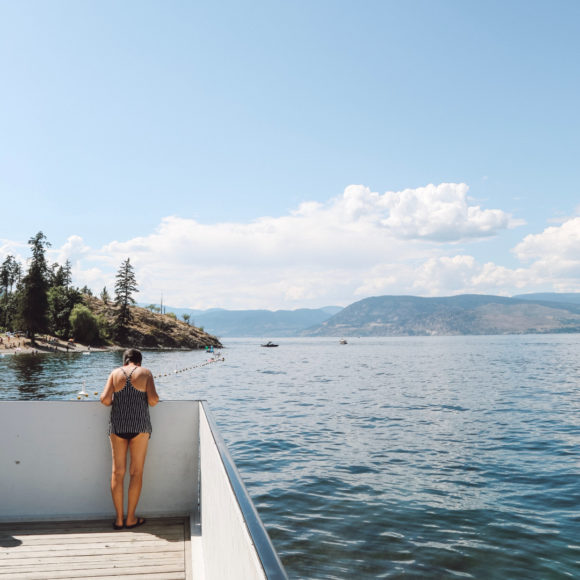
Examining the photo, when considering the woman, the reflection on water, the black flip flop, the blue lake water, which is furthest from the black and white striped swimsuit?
the reflection on water

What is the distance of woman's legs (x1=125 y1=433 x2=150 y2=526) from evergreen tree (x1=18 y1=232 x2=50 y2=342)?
8956 cm

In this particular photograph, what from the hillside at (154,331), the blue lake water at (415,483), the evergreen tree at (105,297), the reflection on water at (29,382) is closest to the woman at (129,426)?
the blue lake water at (415,483)

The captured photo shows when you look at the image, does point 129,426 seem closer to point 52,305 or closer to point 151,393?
point 151,393

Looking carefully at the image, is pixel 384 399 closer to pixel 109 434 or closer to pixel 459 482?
pixel 459 482

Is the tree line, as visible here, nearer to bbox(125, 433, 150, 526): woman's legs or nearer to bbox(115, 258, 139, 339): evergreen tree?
bbox(115, 258, 139, 339): evergreen tree

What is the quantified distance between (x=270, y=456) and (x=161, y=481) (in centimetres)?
1002

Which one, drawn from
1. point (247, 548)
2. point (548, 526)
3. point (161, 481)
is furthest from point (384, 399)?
point (247, 548)

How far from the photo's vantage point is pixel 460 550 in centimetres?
862

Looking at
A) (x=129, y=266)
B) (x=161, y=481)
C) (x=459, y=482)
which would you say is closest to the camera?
(x=161, y=481)

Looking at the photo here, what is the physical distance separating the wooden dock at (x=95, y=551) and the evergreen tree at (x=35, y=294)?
89277 millimetres

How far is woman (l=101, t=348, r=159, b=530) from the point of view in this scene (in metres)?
5.65

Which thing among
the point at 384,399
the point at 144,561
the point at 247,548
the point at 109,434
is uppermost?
the point at 247,548

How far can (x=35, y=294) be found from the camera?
84875 mm

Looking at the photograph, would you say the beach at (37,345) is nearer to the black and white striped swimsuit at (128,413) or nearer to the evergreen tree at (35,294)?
the evergreen tree at (35,294)
